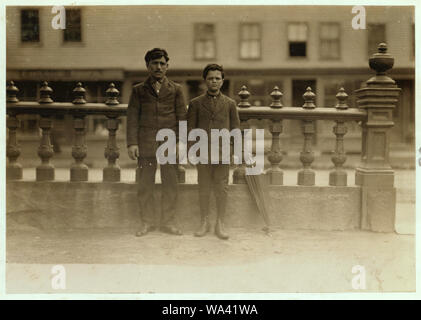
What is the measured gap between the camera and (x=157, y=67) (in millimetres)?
4445

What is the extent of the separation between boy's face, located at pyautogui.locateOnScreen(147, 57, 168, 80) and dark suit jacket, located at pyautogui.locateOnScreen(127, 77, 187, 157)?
0.25 feet

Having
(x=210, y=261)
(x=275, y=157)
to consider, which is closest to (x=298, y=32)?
(x=275, y=157)

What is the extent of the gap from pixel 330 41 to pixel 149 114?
14551 millimetres

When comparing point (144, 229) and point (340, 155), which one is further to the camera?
point (340, 155)

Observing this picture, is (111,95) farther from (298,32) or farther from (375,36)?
(375,36)

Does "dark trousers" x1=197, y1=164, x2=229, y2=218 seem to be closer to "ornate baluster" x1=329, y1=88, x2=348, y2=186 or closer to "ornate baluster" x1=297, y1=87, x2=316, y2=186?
"ornate baluster" x1=297, y1=87, x2=316, y2=186

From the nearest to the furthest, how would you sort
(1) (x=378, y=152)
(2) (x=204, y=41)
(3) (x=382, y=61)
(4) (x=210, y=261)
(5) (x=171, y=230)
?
1. (4) (x=210, y=261)
2. (5) (x=171, y=230)
3. (3) (x=382, y=61)
4. (1) (x=378, y=152)
5. (2) (x=204, y=41)

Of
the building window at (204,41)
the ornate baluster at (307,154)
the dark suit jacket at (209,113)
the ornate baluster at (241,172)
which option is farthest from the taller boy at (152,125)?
the building window at (204,41)

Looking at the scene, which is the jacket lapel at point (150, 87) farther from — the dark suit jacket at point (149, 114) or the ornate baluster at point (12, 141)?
the ornate baluster at point (12, 141)

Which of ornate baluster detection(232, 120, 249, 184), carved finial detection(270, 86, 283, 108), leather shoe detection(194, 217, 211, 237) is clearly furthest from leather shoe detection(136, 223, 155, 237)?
carved finial detection(270, 86, 283, 108)

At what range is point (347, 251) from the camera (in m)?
4.15

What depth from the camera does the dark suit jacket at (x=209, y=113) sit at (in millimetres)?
4484

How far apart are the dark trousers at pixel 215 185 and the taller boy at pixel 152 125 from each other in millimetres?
294
